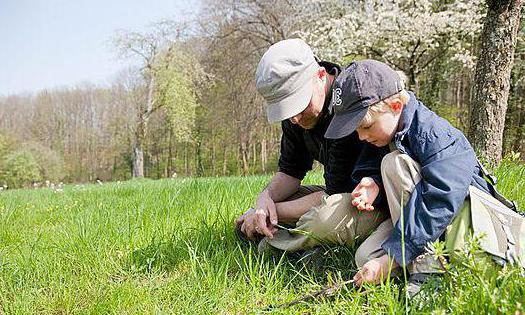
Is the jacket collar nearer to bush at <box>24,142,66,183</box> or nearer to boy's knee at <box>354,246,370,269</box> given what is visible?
boy's knee at <box>354,246,370,269</box>

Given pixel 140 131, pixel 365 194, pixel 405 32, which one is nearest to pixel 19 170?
pixel 140 131

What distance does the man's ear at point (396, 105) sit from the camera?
178cm

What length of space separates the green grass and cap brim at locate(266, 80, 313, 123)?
65 centimetres

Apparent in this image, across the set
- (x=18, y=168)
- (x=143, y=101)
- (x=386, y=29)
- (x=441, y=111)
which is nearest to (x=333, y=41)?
(x=386, y=29)

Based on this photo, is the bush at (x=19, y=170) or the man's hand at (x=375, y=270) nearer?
the man's hand at (x=375, y=270)

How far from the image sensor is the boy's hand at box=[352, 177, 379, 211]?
186 cm

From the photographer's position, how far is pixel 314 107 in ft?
6.79

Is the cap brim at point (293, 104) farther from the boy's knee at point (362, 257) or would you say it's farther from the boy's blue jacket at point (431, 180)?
the boy's knee at point (362, 257)

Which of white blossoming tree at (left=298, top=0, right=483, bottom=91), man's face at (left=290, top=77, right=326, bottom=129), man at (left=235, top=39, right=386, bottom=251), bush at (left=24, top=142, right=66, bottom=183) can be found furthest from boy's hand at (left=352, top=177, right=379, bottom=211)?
bush at (left=24, top=142, right=66, bottom=183)

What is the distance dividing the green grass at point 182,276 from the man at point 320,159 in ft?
0.42

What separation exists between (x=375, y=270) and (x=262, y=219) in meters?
0.72

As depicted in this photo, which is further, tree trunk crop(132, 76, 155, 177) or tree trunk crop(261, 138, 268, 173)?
tree trunk crop(261, 138, 268, 173)

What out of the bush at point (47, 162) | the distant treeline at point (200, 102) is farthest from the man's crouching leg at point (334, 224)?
the bush at point (47, 162)

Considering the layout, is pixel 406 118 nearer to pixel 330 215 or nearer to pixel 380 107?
pixel 380 107
